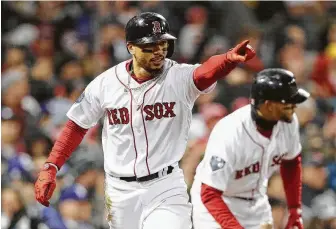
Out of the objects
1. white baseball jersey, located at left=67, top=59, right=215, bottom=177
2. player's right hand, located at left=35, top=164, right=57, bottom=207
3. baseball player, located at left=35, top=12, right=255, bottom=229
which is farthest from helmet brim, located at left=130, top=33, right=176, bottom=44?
player's right hand, located at left=35, top=164, right=57, bottom=207

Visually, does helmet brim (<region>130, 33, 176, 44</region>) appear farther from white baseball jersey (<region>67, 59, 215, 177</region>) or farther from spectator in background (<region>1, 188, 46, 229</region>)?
spectator in background (<region>1, 188, 46, 229</region>)

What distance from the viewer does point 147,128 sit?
5242 mm

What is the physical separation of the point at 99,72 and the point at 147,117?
4487mm

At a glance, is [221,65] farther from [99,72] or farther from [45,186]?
[99,72]

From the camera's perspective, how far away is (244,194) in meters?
5.88

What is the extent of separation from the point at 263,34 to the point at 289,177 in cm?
498

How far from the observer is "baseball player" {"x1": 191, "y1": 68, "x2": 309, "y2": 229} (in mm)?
5591

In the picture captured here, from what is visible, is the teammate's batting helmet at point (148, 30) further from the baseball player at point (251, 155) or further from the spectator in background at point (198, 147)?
the spectator in background at point (198, 147)

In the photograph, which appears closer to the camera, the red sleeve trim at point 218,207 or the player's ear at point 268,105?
the red sleeve trim at point 218,207

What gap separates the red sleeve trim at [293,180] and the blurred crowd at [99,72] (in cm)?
112

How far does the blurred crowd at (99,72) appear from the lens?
7629 mm

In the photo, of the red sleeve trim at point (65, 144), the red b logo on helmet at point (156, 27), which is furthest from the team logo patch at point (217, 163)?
the red b logo on helmet at point (156, 27)

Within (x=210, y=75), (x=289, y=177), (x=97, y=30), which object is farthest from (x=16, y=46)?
(x=210, y=75)

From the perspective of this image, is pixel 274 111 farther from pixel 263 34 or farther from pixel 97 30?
pixel 263 34
